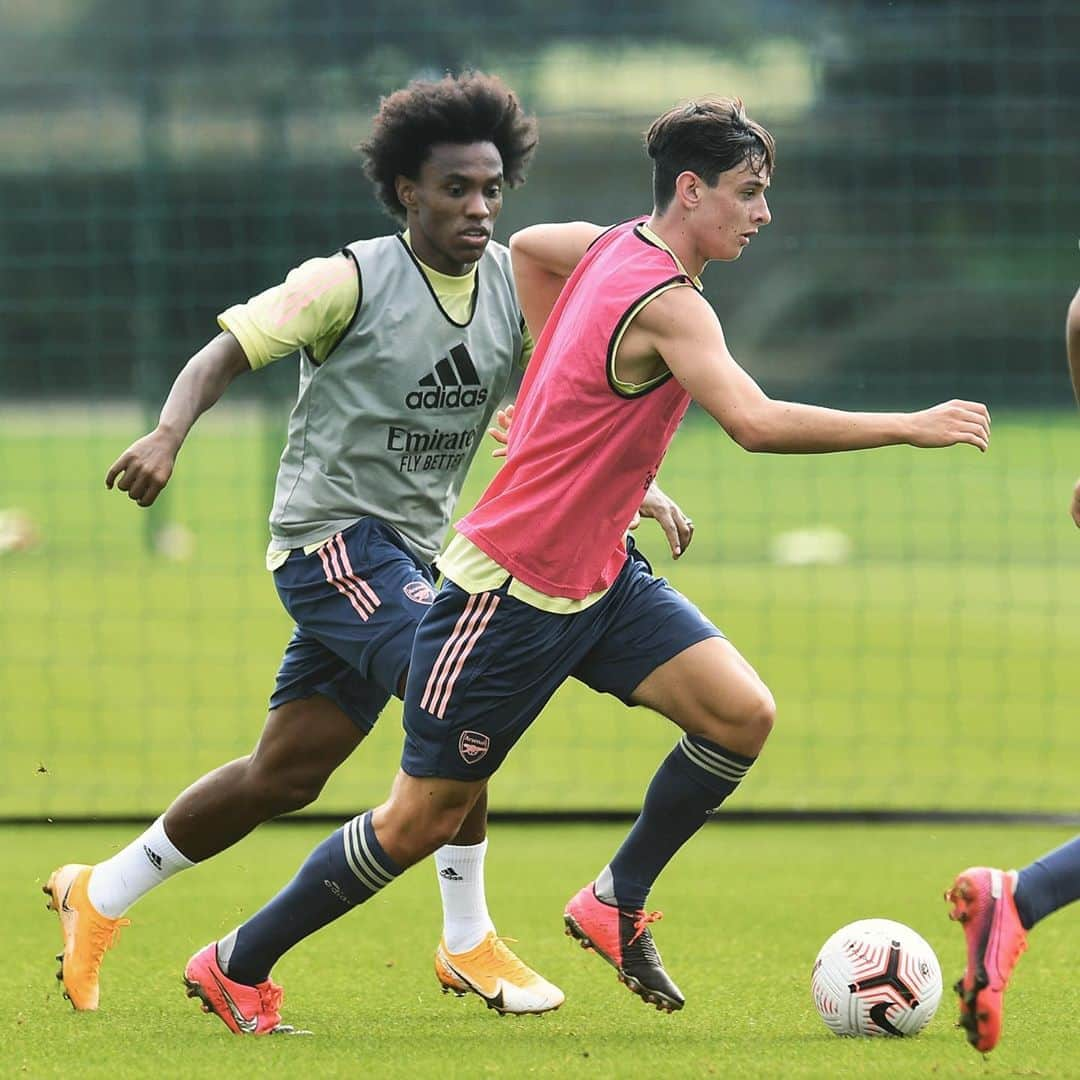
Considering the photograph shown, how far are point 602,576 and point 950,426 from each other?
3.19 ft

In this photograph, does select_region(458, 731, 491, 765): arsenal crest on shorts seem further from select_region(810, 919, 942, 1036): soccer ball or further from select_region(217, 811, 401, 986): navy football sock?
select_region(810, 919, 942, 1036): soccer ball

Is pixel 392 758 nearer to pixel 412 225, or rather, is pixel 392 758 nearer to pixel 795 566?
pixel 412 225

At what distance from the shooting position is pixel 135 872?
5387mm

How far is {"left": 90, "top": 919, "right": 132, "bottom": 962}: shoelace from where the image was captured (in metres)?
5.29

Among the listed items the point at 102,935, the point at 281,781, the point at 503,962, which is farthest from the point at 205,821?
the point at 503,962

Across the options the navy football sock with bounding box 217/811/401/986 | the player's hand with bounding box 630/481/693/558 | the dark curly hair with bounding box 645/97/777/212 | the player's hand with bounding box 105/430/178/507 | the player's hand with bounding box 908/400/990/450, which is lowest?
the navy football sock with bounding box 217/811/401/986

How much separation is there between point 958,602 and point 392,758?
600cm

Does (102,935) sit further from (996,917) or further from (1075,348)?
(1075,348)

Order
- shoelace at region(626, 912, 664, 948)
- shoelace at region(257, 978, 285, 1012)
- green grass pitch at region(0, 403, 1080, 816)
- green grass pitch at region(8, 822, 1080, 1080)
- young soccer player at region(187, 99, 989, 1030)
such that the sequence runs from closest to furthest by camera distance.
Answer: young soccer player at region(187, 99, 989, 1030)
green grass pitch at region(8, 822, 1080, 1080)
shoelace at region(257, 978, 285, 1012)
shoelace at region(626, 912, 664, 948)
green grass pitch at region(0, 403, 1080, 816)

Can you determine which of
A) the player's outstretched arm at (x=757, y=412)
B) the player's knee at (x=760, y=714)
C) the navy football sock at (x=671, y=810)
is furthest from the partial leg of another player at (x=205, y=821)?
the player's outstretched arm at (x=757, y=412)

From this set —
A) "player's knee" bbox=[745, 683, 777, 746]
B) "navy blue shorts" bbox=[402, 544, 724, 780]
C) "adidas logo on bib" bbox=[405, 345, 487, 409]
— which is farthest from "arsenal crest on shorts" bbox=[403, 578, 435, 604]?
"player's knee" bbox=[745, 683, 777, 746]

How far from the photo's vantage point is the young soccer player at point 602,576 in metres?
4.40

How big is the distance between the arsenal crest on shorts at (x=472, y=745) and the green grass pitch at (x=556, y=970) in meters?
0.65

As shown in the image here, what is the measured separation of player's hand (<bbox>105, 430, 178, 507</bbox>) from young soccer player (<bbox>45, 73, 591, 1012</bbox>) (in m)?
0.54
